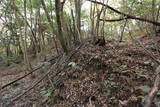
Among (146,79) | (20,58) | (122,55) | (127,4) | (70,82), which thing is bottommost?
(20,58)

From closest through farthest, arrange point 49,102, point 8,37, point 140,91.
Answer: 1. point 140,91
2. point 49,102
3. point 8,37

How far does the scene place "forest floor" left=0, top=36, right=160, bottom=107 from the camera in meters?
3.38

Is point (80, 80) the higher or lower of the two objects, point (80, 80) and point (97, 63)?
the lower

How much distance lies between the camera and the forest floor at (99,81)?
11.1ft

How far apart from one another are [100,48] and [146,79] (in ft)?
7.83

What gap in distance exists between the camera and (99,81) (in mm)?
4039

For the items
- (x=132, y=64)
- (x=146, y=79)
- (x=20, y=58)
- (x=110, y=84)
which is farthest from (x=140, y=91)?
(x=20, y=58)

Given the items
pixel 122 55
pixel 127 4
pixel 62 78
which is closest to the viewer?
pixel 62 78

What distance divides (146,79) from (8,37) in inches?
540

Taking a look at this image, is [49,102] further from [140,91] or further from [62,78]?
[140,91]

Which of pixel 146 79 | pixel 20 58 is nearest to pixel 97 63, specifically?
pixel 146 79

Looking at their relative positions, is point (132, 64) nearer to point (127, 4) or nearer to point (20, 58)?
point (127, 4)

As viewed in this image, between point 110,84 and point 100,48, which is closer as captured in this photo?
point 110,84

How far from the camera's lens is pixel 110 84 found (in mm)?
3738
